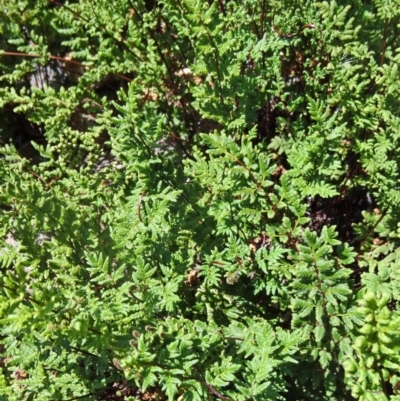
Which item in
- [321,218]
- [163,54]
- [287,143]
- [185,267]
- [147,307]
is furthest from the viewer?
[163,54]

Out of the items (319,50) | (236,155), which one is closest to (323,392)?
(236,155)

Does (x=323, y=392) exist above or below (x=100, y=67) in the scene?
below

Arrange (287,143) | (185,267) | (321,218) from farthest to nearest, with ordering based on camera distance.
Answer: (321,218), (287,143), (185,267)

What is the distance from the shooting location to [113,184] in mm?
3559

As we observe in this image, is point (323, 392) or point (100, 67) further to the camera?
point (100, 67)

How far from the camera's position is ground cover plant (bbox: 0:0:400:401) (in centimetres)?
233

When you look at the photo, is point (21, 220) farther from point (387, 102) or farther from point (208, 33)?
point (387, 102)

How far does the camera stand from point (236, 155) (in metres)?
2.53

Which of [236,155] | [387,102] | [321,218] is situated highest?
[387,102]

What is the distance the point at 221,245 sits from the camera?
2990 mm

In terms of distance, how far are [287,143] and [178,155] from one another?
99 cm

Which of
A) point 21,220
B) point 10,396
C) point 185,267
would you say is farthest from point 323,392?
point 21,220

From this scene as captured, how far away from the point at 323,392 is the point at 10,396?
1689mm

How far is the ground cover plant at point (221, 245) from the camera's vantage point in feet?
7.64
